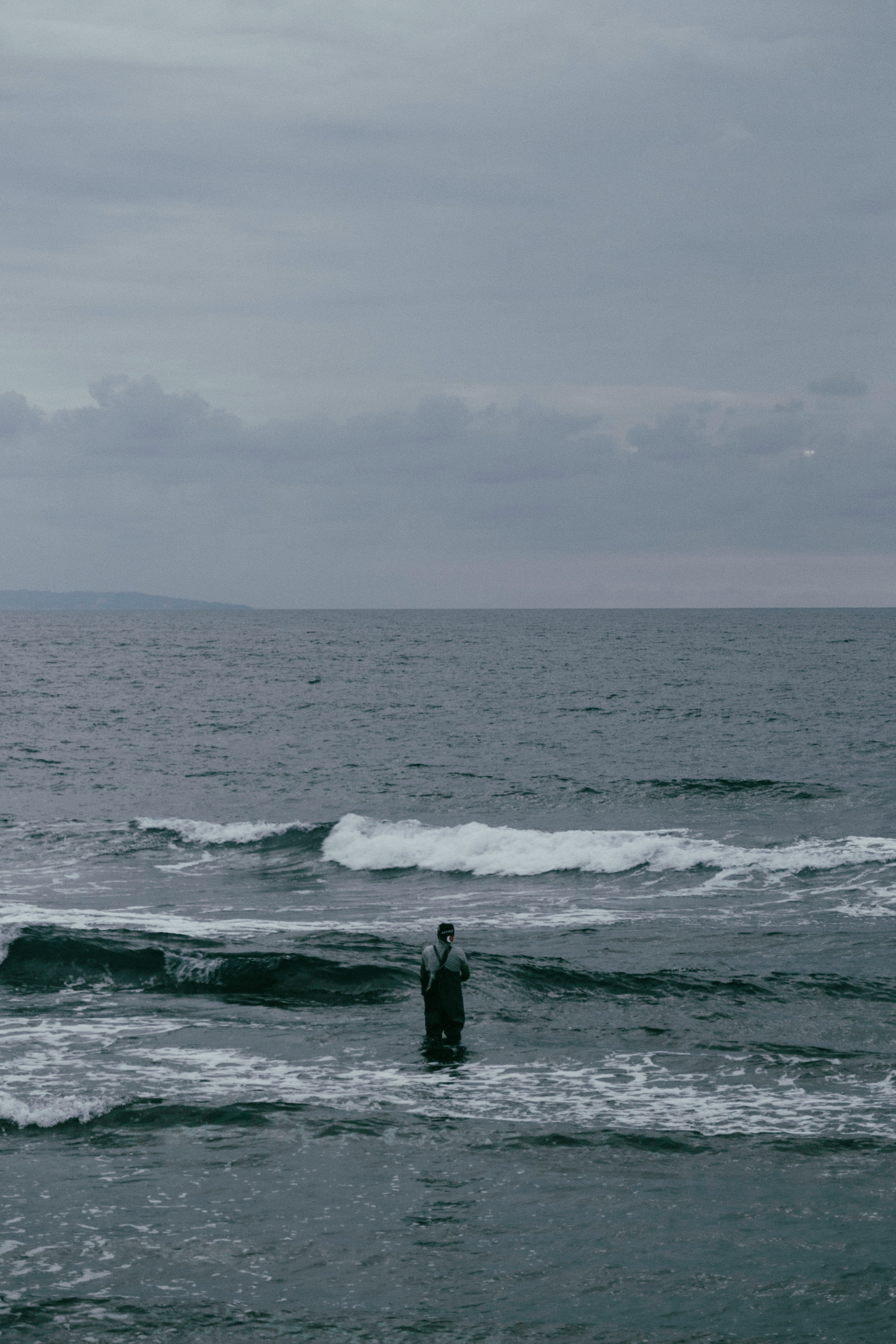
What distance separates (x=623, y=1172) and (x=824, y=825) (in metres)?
24.1

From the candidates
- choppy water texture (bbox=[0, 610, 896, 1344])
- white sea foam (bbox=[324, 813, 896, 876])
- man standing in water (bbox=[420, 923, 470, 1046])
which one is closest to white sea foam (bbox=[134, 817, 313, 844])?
choppy water texture (bbox=[0, 610, 896, 1344])

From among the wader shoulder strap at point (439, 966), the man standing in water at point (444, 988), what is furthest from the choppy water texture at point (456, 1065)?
the wader shoulder strap at point (439, 966)

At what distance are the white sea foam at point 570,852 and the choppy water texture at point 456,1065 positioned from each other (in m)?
0.12

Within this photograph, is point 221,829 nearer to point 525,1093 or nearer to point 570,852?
point 570,852

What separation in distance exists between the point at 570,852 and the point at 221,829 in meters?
10.7

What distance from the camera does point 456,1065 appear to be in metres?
15.2

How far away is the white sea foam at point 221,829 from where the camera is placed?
34406 millimetres

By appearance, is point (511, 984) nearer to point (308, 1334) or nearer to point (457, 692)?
point (308, 1334)

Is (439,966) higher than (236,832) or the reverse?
higher

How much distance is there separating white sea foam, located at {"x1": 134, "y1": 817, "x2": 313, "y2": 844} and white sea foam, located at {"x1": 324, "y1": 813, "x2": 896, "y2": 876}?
177 cm

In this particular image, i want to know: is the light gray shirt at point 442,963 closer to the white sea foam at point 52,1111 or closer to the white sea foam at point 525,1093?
the white sea foam at point 525,1093

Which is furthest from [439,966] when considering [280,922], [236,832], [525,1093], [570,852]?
[236,832]

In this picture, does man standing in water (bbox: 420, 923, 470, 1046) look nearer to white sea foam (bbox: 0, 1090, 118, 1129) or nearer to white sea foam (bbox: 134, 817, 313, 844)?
white sea foam (bbox: 0, 1090, 118, 1129)

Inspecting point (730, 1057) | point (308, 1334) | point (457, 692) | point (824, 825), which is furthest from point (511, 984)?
point (457, 692)
